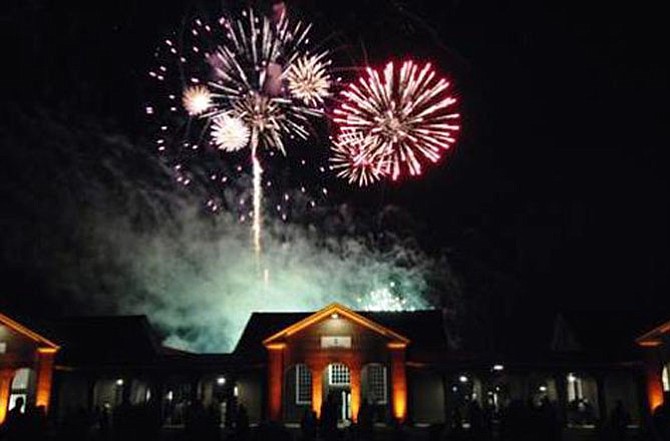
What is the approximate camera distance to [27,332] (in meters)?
30.7

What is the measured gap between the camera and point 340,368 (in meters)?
31.9

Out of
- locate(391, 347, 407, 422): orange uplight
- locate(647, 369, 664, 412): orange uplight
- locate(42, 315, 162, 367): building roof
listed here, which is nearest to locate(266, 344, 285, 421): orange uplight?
locate(391, 347, 407, 422): orange uplight

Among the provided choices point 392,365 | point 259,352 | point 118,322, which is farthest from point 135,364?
point 392,365

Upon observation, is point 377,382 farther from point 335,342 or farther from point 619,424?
point 619,424

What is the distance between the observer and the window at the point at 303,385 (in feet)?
101

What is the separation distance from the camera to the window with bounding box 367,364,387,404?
31.0 meters

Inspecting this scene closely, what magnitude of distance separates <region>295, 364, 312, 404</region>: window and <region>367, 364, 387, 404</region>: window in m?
2.75

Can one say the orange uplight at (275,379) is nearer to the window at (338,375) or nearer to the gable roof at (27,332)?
the window at (338,375)

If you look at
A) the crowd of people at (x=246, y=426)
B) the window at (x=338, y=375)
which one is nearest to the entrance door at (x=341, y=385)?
the window at (x=338, y=375)

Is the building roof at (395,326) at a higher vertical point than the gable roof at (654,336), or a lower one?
higher

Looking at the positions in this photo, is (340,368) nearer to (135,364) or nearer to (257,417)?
(257,417)

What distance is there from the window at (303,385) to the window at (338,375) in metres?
1.16

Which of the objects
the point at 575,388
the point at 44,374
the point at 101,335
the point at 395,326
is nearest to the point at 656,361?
the point at 575,388

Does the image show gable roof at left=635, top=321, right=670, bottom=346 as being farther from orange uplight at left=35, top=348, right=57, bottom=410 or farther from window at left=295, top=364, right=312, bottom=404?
orange uplight at left=35, top=348, right=57, bottom=410
